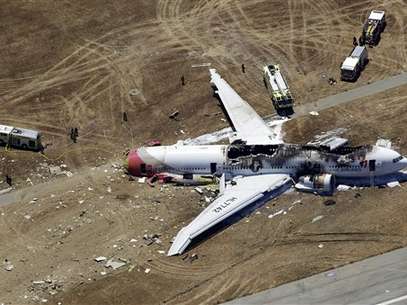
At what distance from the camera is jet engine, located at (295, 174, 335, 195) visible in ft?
227

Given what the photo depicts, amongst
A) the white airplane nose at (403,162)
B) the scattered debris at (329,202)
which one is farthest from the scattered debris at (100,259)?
the white airplane nose at (403,162)

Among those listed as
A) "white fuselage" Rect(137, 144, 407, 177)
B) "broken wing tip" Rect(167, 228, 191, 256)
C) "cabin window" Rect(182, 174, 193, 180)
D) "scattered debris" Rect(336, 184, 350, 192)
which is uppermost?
"white fuselage" Rect(137, 144, 407, 177)

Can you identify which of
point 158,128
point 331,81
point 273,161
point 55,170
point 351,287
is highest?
point 331,81

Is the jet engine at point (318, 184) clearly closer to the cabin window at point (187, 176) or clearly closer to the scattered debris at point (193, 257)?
the cabin window at point (187, 176)

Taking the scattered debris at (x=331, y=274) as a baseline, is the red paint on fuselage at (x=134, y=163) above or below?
above

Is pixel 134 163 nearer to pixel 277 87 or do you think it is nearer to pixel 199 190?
pixel 199 190

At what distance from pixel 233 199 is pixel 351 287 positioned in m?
13.7

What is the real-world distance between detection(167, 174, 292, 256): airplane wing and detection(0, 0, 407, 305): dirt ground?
3.89 feet

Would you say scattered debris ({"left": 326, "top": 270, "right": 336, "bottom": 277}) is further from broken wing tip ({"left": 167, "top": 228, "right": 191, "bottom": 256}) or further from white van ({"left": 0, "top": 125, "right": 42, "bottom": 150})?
white van ({"left": 0, "top": 125, "right": 42, "bottom": 150})

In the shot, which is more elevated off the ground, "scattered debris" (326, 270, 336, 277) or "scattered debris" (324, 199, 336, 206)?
"scattered debris" (324, 199, 336, 206)

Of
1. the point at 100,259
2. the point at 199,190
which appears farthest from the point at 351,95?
the point at 100,259

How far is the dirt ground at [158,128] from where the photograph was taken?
63.7 m

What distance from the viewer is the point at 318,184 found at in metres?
69.5

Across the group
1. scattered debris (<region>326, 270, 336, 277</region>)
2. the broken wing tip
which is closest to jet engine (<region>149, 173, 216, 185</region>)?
the broken wing tip
